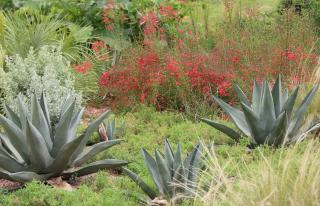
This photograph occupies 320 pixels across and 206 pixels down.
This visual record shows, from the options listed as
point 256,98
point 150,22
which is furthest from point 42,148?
point 150,22

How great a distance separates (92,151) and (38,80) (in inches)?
63.9

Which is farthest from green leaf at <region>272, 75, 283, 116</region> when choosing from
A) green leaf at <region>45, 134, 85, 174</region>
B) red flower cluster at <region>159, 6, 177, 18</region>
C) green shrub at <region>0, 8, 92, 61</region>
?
red flower cluster at <region>159, 6, 177, 18</region>

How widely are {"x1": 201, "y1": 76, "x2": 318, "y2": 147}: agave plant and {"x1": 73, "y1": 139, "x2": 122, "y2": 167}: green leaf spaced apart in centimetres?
106

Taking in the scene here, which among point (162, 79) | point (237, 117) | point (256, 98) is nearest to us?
point (256, 98)

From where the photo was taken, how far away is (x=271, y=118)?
672 cm

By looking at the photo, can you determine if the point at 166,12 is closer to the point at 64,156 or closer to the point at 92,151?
the point at 92,151

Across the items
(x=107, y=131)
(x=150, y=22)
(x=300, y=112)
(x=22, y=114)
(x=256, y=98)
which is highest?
(x=22, y=114)

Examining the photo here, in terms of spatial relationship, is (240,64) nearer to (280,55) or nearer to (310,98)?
(280,55)

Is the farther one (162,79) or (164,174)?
(162,79)

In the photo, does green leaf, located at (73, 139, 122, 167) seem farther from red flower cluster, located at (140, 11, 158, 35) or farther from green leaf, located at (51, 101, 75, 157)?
red flower cluster, located at (140, 11, 158, 35)

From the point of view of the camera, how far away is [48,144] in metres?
6.10

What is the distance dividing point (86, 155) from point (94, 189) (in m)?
0.37

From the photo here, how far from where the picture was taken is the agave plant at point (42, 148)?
19.2 ft

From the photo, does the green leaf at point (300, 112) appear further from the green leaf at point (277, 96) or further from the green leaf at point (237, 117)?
the green leaf at point (237, 117)
